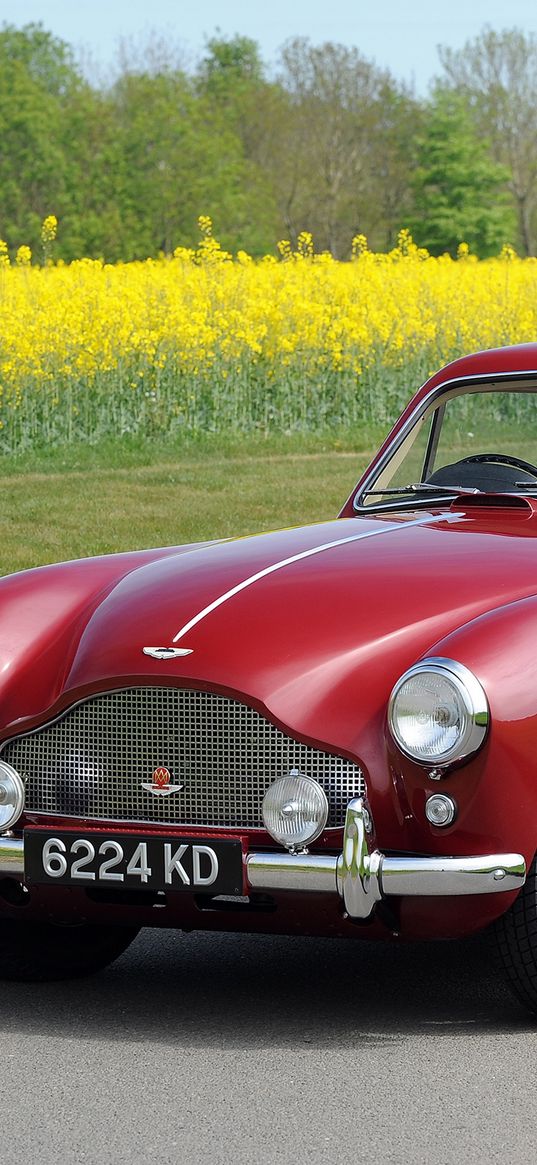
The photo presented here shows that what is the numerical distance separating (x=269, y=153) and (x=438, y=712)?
6159 centimetres

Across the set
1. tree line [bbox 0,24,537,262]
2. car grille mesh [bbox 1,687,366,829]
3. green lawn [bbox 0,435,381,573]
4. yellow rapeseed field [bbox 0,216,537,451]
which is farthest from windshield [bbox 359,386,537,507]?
tree line [bbox 0,24,537,262]

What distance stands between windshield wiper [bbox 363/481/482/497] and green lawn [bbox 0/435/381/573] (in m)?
6.49

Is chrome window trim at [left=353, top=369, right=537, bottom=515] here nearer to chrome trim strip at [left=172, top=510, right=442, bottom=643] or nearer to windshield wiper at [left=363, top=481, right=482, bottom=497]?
windshield wiper at [left=363, top=481, right=482, bottom=497]

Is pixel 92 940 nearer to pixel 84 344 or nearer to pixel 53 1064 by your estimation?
pixel 53 1064

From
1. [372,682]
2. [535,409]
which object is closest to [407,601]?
[372,682]

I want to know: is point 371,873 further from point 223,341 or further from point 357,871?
point 223,341

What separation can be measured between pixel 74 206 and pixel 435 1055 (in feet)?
171

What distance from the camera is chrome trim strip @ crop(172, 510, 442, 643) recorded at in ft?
13.9

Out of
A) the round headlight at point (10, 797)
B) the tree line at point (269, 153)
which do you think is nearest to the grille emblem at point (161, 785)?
the round headlight at point (10, 797)

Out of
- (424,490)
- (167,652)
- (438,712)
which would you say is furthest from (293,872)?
(424,490)

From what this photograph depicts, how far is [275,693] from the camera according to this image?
13.1 feet

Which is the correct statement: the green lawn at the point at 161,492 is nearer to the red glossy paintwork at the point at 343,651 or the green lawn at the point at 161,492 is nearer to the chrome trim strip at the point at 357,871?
the red glossy paintwork at the point at 343,651

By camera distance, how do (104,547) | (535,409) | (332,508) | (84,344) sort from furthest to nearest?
(84,344), (332,508), (104,547), (535,409)

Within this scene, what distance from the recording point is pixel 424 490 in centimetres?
557
